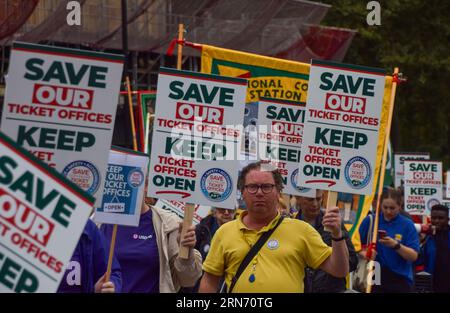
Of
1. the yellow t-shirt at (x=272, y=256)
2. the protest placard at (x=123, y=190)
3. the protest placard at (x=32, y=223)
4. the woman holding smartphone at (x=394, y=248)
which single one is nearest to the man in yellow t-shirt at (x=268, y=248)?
the yellow t-shirt at (x=272, y=256)

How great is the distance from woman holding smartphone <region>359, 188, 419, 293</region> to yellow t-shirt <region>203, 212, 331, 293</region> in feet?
16.5

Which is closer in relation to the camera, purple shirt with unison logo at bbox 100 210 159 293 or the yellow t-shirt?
the yellow t-shirt

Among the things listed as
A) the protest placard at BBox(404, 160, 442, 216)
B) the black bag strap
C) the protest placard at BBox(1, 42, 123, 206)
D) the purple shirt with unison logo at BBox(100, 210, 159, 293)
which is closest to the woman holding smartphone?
the purple shirt with unison logo at BBox(100, 210, 159, 293)

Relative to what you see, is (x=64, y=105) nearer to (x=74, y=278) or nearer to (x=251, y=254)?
(x=74, y=278)

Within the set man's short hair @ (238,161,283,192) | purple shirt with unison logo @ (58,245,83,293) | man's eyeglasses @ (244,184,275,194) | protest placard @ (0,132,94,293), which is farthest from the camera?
man's short hair @ (238,161,283,192)

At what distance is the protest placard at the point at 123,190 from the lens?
8.35 meters

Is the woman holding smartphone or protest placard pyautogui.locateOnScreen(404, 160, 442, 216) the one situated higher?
protest placard pyautogui.locateOnScreen(404, 160, 442, 216)

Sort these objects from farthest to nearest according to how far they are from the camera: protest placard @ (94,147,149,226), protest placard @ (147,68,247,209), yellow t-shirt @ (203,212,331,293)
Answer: protest placard @ (147,68,247,209) → protest placard @ (94,147,149,226) → yellow t-shirt @ (203,212,331,293)

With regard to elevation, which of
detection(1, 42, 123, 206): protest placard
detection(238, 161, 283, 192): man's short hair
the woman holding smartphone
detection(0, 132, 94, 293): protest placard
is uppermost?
detection(1, 42, 123, 206): protest placard

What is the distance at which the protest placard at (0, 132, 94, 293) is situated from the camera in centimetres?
535

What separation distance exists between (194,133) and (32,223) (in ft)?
13.5

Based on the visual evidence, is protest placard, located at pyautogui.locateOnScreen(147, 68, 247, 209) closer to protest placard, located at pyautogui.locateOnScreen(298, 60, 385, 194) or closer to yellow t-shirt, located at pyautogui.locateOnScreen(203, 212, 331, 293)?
protest placard, located at pyautogui.locateOnScreen(298, 60, 385, 194)

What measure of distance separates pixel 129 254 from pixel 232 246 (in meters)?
1.20
